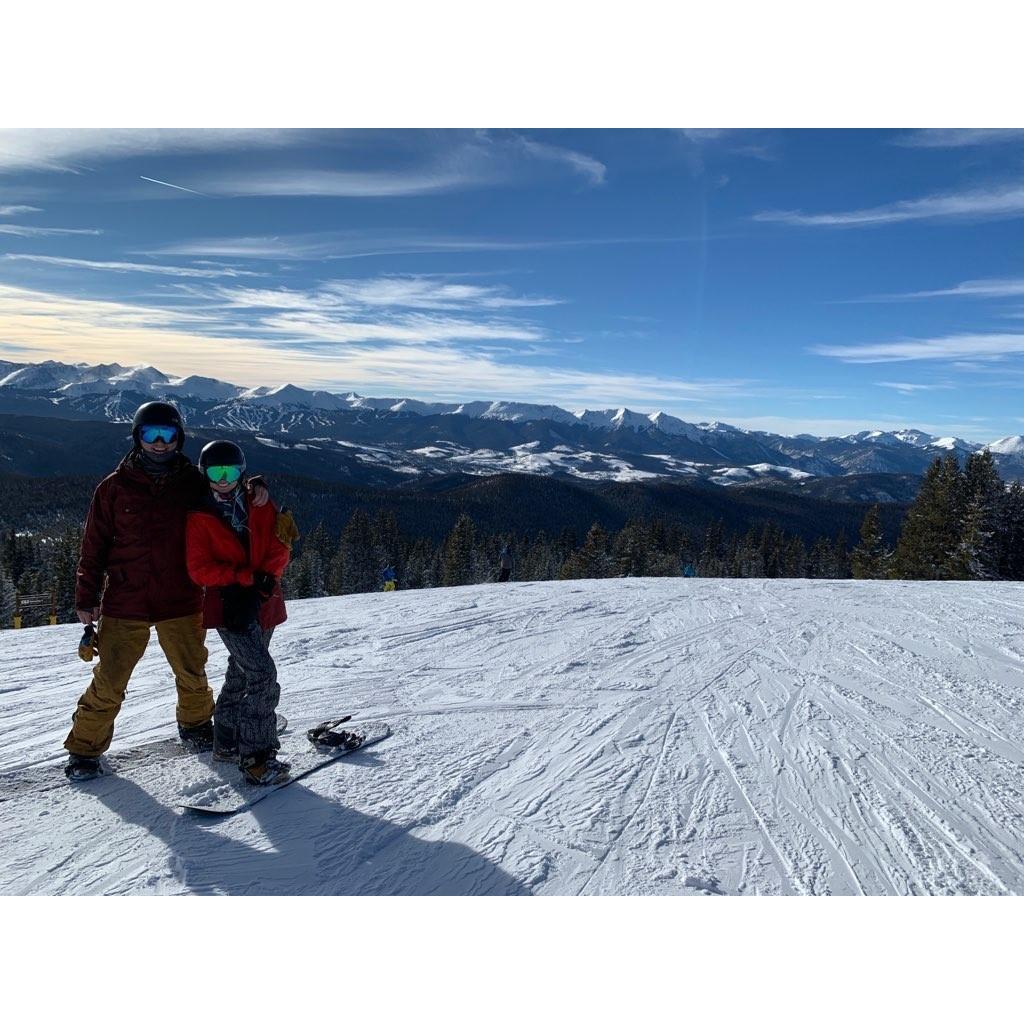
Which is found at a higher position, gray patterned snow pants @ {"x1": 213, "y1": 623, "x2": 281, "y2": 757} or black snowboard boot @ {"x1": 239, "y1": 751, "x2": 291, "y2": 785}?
gray patterned snow pants @ {"x1": 213, "y1": 623, "x2": 281, "y2": 757}

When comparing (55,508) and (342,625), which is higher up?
(342,625)

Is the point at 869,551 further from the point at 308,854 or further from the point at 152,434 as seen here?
the point at 152,434

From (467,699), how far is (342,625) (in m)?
4.02

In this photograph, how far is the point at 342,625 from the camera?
29.4 feet

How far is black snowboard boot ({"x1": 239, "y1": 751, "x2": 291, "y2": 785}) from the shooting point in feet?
12.3

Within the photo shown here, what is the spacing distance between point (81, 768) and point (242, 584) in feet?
5.23

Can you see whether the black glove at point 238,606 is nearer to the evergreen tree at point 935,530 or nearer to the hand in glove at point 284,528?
the hand in glove at point 284,528

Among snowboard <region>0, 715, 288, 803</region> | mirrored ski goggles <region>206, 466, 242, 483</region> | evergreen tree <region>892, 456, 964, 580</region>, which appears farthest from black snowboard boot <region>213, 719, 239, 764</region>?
evergreen tree <region>892, 456, 964, 580</region>

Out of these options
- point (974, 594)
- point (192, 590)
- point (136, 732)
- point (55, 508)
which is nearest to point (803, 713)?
point (192, 590)

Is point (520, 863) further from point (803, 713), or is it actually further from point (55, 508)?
point (55, 508)

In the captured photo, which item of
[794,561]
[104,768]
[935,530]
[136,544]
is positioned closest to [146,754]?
[104,768]

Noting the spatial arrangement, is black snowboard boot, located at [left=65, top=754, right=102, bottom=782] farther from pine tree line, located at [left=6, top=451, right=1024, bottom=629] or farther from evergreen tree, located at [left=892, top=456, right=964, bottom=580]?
evergreen tree, located at [left=892, top=456, right=964, bottom=580]

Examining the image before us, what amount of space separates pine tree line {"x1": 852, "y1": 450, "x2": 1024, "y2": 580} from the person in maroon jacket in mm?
27236

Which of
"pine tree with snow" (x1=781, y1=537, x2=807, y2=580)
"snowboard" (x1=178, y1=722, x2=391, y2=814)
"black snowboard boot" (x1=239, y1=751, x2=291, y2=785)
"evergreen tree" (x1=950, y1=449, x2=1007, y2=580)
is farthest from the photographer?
"pine tree with snow" (x1=781, y1=537, x2=807, y2=580)
